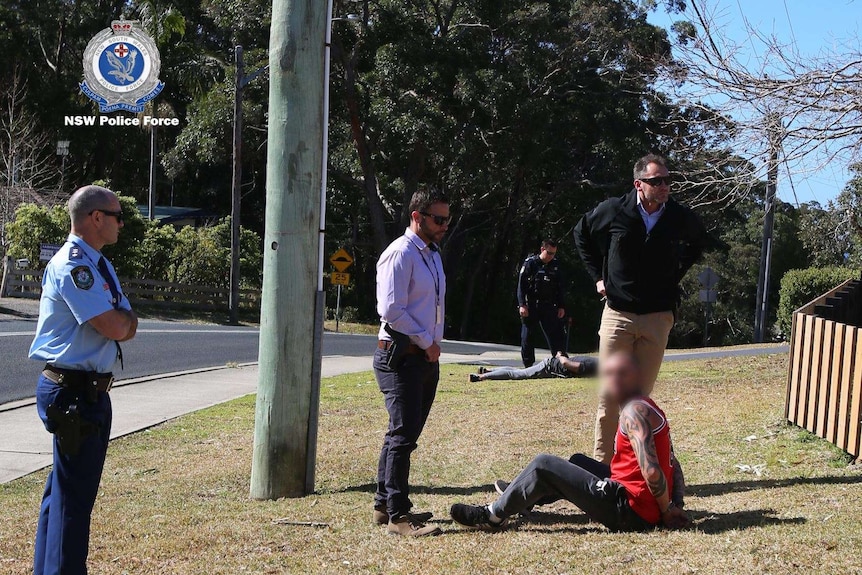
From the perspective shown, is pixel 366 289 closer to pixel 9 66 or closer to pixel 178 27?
pixel 178 27

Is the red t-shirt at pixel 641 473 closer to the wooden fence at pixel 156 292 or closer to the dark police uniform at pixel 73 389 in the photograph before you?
the dark police uniform at pixel 73 389

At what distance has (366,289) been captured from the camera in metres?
44.3

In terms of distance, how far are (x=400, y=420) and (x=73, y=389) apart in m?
1.82

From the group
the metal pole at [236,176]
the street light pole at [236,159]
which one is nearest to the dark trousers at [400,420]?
the street light pole at [236,159]

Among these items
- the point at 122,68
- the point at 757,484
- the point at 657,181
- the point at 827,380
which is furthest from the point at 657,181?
the point at 122,68

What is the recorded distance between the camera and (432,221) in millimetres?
5434

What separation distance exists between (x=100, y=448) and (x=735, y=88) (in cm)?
726

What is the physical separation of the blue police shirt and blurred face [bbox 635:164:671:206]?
10.3 feet

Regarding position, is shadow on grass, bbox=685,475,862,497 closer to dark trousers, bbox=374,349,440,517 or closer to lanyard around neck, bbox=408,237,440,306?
dark trousers, bbox=374,349,440,517

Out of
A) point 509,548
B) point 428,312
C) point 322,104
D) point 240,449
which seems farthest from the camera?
point 240,449

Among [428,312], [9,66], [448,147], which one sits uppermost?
[9,66]

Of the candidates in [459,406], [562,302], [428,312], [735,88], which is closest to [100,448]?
[428,312]

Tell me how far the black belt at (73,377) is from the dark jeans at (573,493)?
2.20m

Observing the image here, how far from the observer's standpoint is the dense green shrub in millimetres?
29266
